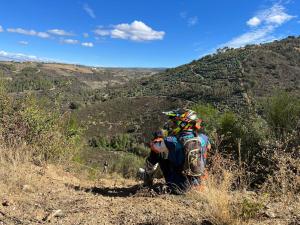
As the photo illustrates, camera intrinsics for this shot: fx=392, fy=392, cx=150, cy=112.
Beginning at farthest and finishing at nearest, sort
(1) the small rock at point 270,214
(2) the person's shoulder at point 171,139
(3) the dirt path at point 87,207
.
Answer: (2) the person's shoulder at point 171,139, (3) the dirt path at point 87,207, (1) the small rock at point 270,214

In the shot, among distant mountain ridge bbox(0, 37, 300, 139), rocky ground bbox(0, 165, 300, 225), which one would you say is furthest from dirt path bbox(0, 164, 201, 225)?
distant mountain ridge bbox(0, 37, 300, 139)

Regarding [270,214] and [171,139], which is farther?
[171,139]

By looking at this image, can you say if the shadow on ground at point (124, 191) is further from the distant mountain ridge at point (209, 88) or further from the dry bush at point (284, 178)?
the distant mountain ridge at point (209, 88)

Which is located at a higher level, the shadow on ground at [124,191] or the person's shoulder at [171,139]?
the person's shoulder at [171,139]

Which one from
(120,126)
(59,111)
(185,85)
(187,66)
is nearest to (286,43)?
(187,66)

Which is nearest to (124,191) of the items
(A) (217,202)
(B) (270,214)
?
(A) (217,202)

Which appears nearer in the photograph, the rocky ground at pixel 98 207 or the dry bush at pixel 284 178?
the rocky ground at pixel 98 207

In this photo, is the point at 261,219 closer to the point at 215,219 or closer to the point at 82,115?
the point at 215,219

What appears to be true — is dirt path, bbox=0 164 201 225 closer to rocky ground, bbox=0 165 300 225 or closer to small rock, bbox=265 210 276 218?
rocky ground, bbox=0 165 300 225

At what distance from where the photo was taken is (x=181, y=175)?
4930 mm

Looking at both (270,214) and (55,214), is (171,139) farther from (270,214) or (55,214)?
(55,214)

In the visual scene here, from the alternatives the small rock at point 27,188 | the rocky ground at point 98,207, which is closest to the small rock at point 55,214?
the rocky ground at point 98,207

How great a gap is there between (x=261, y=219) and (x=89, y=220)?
1701mm

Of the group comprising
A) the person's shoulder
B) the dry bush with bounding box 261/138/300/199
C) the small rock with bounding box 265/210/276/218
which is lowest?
the small rock with bounding box 265/210/276/218
